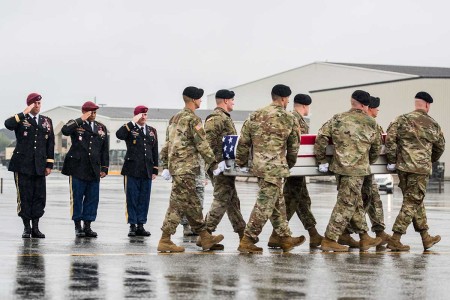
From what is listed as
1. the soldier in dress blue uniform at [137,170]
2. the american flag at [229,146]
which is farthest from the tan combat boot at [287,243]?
the soldier in dress blue uniform at [137,170]

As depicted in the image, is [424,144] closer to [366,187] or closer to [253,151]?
[366,187]

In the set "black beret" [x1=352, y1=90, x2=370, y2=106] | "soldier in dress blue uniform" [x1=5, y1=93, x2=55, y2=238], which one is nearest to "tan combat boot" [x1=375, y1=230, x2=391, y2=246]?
"black beret" [x1=352, y1=90, x2=370, y2=106]

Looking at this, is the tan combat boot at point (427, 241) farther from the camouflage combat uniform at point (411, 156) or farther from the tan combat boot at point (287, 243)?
the tan combat boot at point (287, 243)

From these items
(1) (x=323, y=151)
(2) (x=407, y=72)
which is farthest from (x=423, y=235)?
(2) (x=407, y=72)

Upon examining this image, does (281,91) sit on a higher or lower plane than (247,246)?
higher

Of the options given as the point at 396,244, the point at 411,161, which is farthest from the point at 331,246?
the point at 411,161

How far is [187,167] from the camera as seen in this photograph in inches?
513

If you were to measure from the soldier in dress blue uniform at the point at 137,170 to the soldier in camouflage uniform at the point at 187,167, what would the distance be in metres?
2.26

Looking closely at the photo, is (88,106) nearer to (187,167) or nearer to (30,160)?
(30,160)

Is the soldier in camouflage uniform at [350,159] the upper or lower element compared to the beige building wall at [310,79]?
lower

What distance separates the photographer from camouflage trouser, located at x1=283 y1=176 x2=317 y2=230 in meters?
14.4

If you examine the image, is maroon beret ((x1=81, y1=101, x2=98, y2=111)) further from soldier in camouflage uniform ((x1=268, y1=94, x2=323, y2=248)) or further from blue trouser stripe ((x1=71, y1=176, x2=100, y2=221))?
soldier in camouflage uniform ((x1=268, y1=94, x2=323, y2=248))

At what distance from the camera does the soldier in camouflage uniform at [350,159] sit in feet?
43.8

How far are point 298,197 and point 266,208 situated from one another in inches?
62.8
